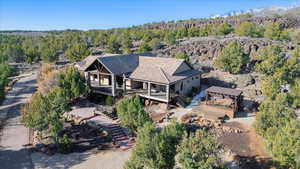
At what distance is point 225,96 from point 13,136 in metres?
23.5

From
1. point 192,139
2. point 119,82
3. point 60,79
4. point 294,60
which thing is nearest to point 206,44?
point 294,60

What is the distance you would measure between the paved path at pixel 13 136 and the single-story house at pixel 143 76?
10190 millimetres

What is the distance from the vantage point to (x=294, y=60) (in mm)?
34625

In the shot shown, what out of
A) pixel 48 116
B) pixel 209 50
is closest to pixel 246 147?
pixel 48 116

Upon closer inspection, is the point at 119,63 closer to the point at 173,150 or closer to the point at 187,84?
the point at 187,84

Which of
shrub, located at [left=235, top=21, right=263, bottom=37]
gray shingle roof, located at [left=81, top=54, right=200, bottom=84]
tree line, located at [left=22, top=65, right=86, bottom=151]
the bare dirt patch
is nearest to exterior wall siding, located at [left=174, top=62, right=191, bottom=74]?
gray shingle roof, located at [left=81, top=54, right=200, bottom=84]

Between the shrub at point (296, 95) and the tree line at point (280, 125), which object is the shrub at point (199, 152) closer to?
the tree line at point (280, 125)

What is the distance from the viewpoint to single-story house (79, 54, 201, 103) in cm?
2944

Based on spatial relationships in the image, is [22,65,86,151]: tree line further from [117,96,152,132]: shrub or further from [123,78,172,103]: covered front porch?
[123,78,172,103]: covered front porch

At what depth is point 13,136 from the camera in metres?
22.8

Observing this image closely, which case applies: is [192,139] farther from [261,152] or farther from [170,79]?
[170,79]

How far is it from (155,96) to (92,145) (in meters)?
11.0

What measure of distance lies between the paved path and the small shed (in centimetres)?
2004

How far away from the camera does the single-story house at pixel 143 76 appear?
96.6 ft
